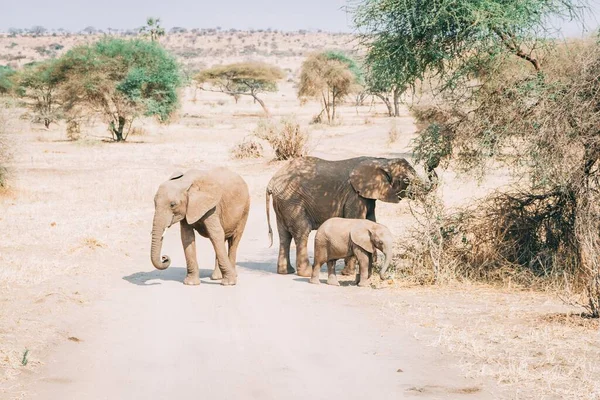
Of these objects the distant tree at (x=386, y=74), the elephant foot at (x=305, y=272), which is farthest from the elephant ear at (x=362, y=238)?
the distant tree at (x=386, y=74)

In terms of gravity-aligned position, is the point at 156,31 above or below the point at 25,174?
above

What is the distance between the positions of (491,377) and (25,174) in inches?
819

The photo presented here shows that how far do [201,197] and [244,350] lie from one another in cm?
340

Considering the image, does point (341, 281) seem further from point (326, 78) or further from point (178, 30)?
point (178, 30)

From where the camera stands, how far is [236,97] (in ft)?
267

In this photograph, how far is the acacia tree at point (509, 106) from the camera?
988 cm

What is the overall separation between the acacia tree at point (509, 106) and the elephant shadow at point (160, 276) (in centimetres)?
362

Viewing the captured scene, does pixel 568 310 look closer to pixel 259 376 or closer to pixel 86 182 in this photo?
pixel 259 376

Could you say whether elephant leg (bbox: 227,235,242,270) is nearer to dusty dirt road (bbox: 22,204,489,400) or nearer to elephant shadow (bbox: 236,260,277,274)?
dusty dirt road (bbox: 22,204,489,400)

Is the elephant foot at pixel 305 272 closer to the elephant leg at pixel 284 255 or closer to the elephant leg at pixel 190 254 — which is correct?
the elephant leg at pixel 284 255

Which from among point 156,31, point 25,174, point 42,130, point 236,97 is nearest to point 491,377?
point 25,174

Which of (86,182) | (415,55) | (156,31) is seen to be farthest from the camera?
(156,31)

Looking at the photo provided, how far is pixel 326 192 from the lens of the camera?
11.8 m

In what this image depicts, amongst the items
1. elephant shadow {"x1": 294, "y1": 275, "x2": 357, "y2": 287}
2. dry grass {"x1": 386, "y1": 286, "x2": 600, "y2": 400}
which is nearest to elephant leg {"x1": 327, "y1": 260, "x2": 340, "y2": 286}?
elephant shadow {"x1": 294, "y1": 275, "x2": 357, "y2": 287}
